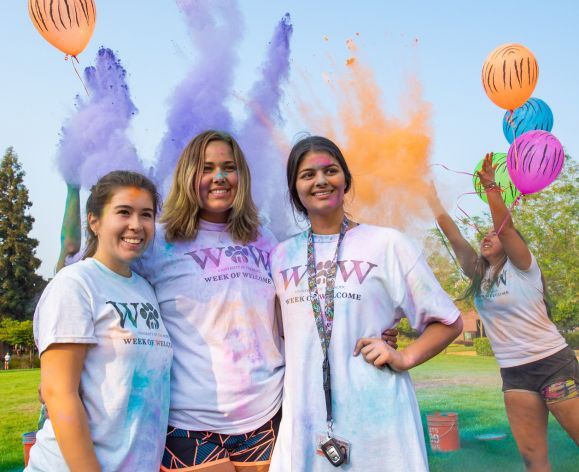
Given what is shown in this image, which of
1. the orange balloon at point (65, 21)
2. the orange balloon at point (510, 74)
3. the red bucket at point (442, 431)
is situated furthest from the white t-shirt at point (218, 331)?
the red bucket at point (442, 431)

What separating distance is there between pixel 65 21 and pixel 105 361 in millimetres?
3601

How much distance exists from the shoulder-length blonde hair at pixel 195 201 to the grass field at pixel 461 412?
481 centimetres

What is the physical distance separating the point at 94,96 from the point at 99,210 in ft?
16.6

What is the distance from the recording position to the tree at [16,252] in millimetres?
14008

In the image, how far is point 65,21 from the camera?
4590 mm

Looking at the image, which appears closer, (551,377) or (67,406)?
(67,406)

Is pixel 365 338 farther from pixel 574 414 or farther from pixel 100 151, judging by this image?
pixel 100 151

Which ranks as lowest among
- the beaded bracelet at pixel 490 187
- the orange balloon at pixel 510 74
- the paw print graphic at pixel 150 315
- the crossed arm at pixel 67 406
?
the crossed arm at pixel 67 406

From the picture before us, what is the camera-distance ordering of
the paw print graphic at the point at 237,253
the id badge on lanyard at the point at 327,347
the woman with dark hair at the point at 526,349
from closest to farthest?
the id badge on lanyard at the point at 327,347
the paw print graphic at the point at 237,253
the woman with dark hair at the point at 526,349

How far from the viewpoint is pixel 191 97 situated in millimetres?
7203

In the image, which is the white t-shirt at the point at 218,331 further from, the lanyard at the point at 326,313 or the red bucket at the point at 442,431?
the red bucket at the point at 442,431

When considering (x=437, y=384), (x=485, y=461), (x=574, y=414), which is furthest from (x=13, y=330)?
(x=574, y=414)

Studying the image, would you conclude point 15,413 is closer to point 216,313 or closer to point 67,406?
point 216,313

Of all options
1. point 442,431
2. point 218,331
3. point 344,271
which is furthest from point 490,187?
point 442,431
